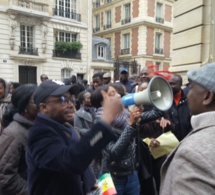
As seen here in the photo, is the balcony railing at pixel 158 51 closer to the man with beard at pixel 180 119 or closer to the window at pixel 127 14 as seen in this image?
the window at pixel 127 14

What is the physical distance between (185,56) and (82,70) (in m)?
15.7

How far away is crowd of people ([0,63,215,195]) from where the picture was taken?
125 centimetres

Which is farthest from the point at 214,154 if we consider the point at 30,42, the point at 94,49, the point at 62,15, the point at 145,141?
the point at 94,49

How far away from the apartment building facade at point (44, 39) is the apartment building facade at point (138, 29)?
679 centimetres

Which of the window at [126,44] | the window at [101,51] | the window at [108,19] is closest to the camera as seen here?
the window at [101,51]

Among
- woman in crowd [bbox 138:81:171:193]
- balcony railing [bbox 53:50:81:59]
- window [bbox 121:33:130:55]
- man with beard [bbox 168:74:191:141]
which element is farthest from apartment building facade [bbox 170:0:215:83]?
window [bbox 121:33:130:55]

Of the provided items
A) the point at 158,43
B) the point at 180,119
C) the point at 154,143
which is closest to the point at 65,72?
the point at 158,43

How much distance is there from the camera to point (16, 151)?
2.27 meters

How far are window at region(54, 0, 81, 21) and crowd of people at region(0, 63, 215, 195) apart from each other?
748 inches

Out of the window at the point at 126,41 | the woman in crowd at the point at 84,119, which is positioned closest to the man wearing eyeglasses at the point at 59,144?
the woman in crowd at the point at 84,119

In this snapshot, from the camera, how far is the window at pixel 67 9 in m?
20.6

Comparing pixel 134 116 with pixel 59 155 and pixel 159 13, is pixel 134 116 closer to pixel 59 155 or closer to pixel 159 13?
pixel 59 155

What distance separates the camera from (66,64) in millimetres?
20828

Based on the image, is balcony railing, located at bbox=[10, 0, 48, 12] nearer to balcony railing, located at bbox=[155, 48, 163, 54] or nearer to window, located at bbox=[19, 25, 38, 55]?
window, located at bbox=[19, 25, 38, 55]
